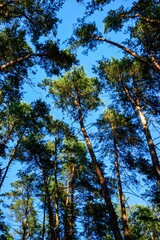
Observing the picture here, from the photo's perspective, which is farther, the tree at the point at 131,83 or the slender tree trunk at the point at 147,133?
the tree at the point at 131,83

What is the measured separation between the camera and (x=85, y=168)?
55.9 feet

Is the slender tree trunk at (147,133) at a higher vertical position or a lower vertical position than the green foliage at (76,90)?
lower

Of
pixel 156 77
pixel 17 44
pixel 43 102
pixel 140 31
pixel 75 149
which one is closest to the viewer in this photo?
pixel 17 44

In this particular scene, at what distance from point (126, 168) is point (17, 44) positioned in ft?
29.7

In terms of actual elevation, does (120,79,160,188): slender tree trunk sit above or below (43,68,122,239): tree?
below

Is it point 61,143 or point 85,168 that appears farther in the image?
point 85,168

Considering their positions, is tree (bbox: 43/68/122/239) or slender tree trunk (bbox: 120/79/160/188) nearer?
slender tree trunk (bbox: 120/79/160/188)

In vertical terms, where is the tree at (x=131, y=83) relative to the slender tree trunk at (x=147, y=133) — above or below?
above

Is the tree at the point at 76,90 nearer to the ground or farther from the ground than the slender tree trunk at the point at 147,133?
farther from the ground

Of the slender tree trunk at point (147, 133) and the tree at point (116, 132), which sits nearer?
the slender tree trunk at point (147, 133)

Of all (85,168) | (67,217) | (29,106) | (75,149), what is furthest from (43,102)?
(67,217)

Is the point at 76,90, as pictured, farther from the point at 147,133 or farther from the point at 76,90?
the point at 147,133

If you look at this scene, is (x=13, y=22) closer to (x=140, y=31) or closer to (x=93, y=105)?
(x=140, y=31)

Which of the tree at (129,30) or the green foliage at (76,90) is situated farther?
the green foliage at (76,90)
